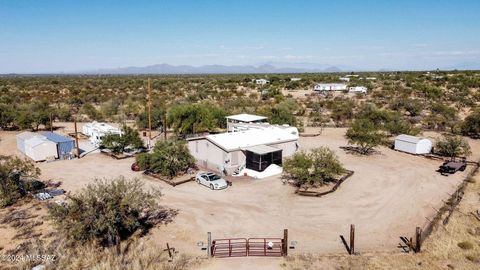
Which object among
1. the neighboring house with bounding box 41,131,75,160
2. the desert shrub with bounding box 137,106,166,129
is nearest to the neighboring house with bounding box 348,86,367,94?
the desert shrub with bounding box 137,106,166,129

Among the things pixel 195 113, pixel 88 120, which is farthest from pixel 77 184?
pixel 88 120

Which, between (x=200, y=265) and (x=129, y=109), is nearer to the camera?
(x=200, y=265)

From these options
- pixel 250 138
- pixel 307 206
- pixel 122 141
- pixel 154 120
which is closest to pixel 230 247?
pixel 307 206

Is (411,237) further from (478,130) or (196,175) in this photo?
(478,130)

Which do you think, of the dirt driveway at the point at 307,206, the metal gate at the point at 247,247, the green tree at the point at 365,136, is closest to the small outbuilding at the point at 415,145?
the green tree at the point at 365,136

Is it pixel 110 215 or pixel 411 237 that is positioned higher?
pixel 110 215

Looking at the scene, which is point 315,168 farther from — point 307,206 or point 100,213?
point 100,213

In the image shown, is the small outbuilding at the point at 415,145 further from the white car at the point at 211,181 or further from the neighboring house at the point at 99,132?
the neighboring house at the point at 99,132
